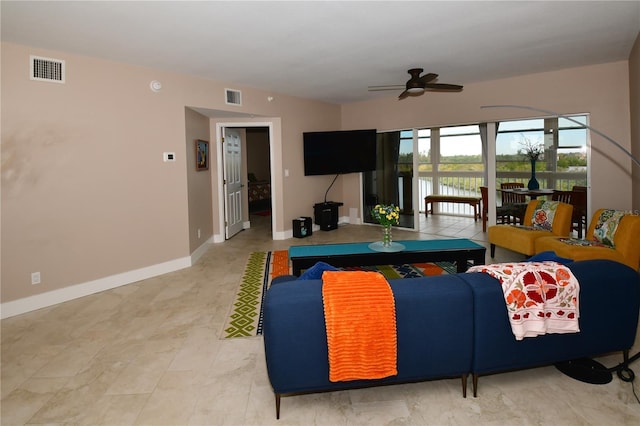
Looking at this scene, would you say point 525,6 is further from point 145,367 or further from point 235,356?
point 145,367

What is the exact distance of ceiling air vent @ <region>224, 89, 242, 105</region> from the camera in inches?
225

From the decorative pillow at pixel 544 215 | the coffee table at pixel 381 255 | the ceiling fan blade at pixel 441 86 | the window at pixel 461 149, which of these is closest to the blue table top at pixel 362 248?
the coffee table at pixel 381 255

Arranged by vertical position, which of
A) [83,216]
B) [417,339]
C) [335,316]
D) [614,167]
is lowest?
[417,339]

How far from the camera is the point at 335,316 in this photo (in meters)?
1.91

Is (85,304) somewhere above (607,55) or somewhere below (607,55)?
below

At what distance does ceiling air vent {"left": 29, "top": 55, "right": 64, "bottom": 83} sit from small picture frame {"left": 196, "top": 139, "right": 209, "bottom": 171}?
1.96 meters

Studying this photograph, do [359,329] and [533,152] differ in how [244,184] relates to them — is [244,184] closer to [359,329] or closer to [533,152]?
[533,152]

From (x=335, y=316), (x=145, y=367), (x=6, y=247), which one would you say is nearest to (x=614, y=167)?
(x=335, y=316)

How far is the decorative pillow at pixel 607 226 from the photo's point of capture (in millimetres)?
3953

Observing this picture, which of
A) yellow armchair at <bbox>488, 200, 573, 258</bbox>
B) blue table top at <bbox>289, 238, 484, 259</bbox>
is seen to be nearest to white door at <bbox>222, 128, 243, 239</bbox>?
blue table top at <bbox>289, 238, 484, 259</bbox>

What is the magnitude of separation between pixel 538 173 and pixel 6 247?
808cm

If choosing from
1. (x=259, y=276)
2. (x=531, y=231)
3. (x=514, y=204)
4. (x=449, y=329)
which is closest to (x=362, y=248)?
(x=259, y=276)

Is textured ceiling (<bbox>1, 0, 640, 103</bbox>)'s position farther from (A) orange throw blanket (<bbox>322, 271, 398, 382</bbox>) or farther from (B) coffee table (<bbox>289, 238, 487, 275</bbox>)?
(A) orange throw blanket (<bbox>322, 271, 398, 382</bbox>)

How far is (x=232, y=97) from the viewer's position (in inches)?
229
